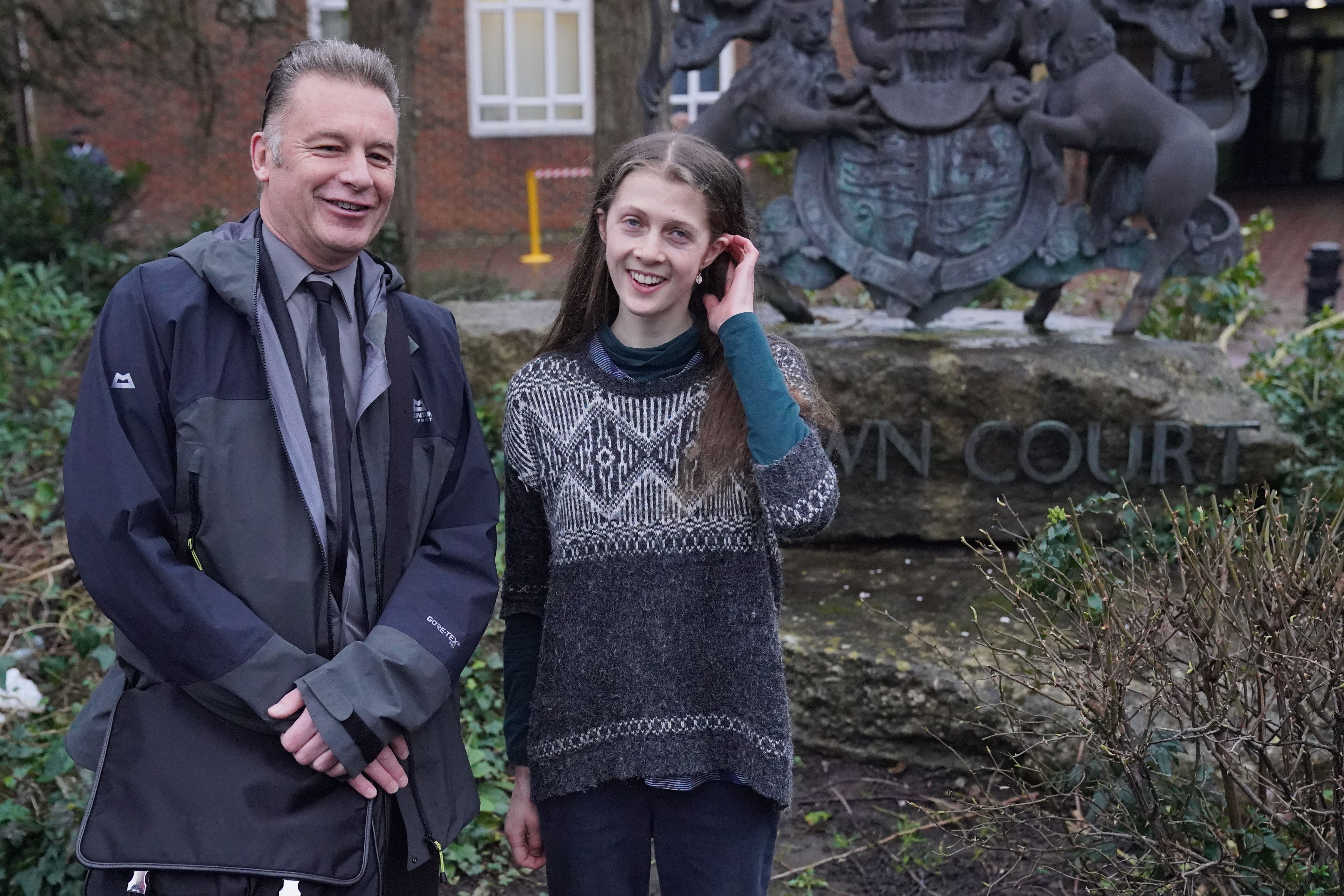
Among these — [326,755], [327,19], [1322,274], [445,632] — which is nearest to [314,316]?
[445,632]

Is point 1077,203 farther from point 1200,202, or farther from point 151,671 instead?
point 151,671

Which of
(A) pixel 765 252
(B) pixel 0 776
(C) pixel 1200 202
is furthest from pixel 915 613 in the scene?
(B) pixel 0 776

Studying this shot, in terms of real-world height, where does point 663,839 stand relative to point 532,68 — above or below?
below

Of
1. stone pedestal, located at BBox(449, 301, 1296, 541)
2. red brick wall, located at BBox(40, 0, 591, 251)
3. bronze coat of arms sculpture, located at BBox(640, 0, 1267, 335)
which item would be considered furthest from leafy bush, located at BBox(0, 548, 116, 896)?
red brick wall, located at BBox(40, 0, 591, 251)

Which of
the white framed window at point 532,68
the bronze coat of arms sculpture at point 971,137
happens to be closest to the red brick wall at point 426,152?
the white framed window at point 532,68

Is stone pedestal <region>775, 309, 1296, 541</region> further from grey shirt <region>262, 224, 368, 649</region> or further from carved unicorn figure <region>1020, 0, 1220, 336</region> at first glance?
grey shirt <region>262, 224, 368, 649</region>

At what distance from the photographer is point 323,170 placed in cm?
195

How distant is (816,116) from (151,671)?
11.8 ft

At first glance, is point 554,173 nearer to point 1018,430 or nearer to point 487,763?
point 1018,430

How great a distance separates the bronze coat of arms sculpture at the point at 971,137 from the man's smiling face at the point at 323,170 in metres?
2.97

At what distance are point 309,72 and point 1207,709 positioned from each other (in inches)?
78.5

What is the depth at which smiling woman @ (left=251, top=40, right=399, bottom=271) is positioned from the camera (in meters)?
1.95

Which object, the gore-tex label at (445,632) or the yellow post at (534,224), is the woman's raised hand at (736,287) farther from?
the yellow post at (534,224)

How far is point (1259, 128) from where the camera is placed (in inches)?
911
